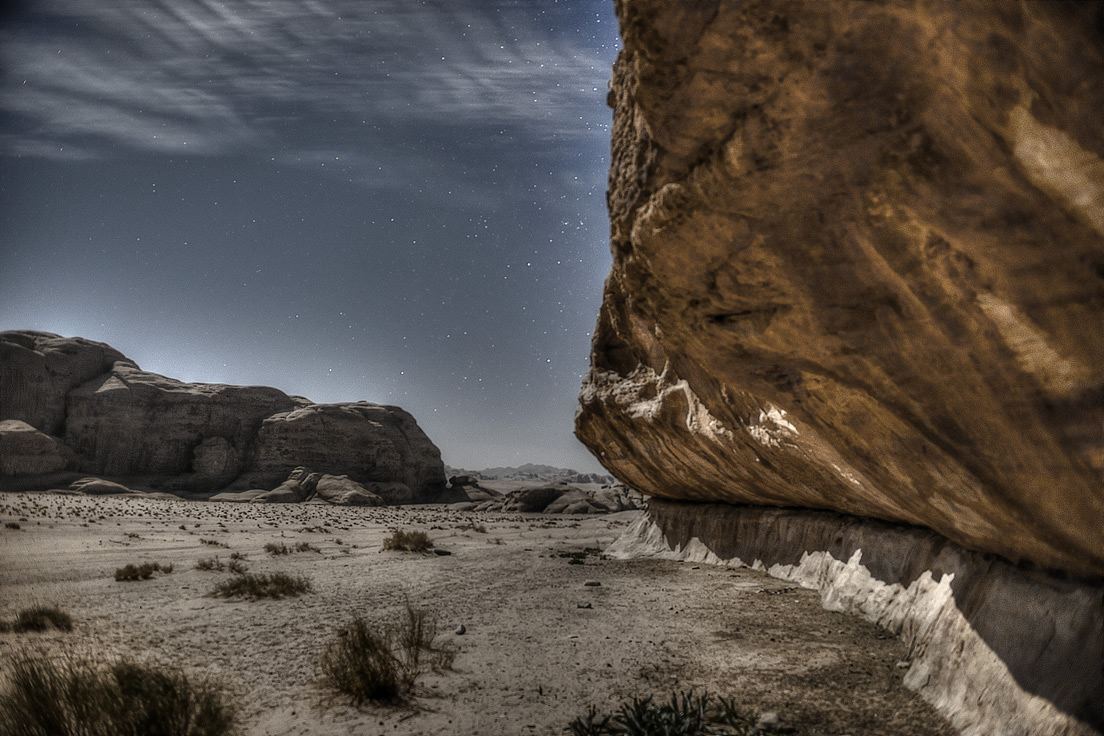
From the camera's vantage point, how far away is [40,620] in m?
7.53

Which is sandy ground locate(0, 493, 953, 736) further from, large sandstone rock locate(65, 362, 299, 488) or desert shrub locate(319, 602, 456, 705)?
large sandstone rock locate(65, 362, 299, 488)

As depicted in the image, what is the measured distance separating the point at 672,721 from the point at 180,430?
193 ft

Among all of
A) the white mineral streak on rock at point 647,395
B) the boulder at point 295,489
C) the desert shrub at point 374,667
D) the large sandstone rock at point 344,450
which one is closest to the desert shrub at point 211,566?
the desert shrub at point 374,667

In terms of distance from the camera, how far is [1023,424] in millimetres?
3277

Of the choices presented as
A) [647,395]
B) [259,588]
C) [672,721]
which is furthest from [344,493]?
[672,721]

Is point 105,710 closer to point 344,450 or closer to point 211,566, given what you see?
point 211,566

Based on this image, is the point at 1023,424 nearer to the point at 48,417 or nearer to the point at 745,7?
the point at 745,7

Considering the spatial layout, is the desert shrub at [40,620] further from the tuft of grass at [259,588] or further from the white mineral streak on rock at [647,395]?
the white mineral streak on rock at [647,395]

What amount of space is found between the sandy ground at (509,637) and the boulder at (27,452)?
3779 centimetres

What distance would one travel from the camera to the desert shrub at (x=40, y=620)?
7.44m

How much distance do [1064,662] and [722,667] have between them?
2804 millimetres

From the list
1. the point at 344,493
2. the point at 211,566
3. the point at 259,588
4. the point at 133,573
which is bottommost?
the point at 344,493

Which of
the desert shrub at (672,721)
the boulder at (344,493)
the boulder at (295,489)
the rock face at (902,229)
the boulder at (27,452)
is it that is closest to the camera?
the rock face at (902,229)

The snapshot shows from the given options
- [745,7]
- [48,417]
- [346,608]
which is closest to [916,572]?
[745,7]
